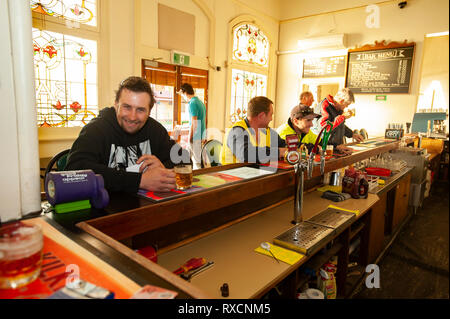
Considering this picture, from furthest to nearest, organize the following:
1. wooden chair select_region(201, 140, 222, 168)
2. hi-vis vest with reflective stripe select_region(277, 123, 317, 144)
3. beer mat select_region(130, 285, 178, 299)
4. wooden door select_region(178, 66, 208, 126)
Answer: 1. wooden door select_region(178, 66, 208, 126)
2. hi-vis vest with reflective stripe select_region(277, 123, 317, 144)
3. wooden chair select_region(201, 140, 222, 168)
4. beer mat select_region(130, 285, 178, 299)

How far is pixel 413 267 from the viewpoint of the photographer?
2971 mm

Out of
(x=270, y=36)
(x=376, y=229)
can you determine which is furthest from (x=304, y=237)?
(x=270, y=36)

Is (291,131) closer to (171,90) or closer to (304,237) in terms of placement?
(304,237)

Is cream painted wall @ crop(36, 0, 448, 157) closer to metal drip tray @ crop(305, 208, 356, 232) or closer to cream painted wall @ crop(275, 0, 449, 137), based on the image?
cream painted wall @ crop(275, 0, 449, 137)

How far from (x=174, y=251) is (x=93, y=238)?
622 millimetres

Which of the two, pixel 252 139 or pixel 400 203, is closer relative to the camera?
pixel 252 139

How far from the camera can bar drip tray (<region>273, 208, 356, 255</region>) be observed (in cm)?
149

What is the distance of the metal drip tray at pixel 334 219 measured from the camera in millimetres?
1831

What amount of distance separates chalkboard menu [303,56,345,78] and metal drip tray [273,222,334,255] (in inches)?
230

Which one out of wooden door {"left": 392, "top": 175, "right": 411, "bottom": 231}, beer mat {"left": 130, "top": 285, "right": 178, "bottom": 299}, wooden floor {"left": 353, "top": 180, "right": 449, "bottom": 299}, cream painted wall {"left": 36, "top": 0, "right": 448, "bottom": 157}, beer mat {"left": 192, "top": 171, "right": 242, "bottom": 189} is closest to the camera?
beer mat {"left": 130, "top": 285, "right": 178, "bottom": 299}

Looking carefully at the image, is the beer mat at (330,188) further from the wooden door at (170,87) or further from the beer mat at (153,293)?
the wooden door at (170,87)

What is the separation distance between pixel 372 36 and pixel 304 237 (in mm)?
6134

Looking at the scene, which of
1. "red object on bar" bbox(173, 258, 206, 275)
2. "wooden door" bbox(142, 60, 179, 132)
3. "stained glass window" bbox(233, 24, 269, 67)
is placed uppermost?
"stained glass window" bbox(233, 24, 269, 67)

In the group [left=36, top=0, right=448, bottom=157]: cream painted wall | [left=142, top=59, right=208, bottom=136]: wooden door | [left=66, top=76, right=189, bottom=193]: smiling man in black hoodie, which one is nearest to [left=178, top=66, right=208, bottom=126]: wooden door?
[left=142, top=59, right=208, bottom=136]: wooden door
